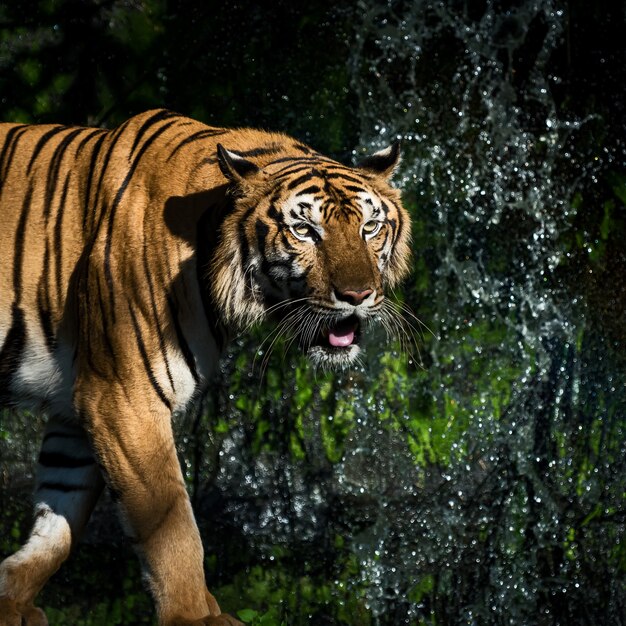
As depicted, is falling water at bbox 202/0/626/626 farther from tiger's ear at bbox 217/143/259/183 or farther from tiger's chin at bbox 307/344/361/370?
tiger's ear at bbox 217/143/259/183

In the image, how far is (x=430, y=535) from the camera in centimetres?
517

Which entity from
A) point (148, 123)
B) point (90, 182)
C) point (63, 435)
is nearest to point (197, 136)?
point (148, 123)

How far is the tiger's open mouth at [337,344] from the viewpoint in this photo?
3.11 m

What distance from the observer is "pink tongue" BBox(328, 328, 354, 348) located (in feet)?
10.2

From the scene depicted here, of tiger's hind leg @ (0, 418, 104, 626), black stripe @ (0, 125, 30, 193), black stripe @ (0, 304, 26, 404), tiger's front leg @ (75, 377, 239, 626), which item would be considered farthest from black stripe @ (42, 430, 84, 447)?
black stripe @ (0, 125, 30, 193)

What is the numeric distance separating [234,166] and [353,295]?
496 mm

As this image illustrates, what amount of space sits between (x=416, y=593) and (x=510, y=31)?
284 cm

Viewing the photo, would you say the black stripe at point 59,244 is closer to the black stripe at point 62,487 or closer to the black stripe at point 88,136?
the black stripe at point 88,136

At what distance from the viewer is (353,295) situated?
298 cm

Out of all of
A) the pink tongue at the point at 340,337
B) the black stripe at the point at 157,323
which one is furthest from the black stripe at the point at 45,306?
the pink tongue at the point at 340,337

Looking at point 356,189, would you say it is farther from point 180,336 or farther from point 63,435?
point 63,435

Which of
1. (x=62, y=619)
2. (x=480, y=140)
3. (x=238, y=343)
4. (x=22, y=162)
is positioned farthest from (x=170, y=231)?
(x=480, y=140)

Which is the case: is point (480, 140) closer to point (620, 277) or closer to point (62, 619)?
point (620, 277)

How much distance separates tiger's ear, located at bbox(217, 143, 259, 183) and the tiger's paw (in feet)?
4.42
